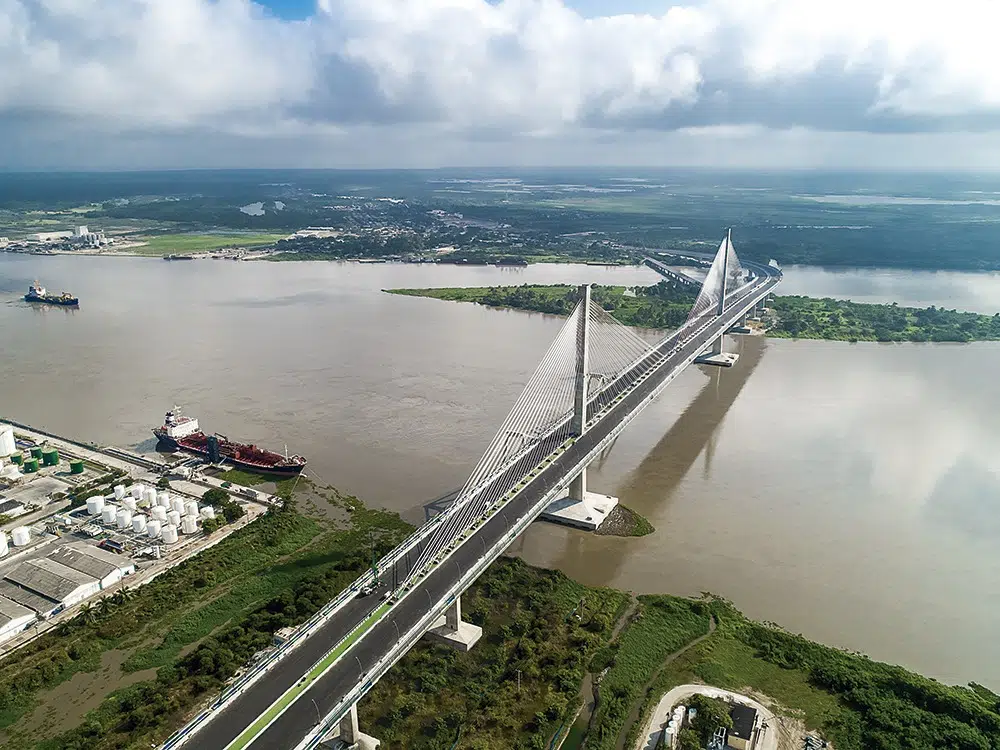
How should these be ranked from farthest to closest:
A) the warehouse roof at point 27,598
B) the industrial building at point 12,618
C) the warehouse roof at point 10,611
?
the warehouse roof at point 27,598, the warehouse roof at point 10,611, the industrial building at point 12,618

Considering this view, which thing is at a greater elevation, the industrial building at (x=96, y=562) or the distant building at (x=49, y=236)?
the distant building at (x=49, y=236)

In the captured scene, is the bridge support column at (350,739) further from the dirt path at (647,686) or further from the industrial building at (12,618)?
the industrial building at (12,618)

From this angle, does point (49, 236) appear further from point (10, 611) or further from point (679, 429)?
point (679, 429)

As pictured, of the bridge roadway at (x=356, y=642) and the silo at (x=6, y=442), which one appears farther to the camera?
the silo at (x=6, y=442)

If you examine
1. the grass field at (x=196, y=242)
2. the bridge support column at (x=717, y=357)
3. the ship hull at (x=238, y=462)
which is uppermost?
the grass field at (x=196, y=242)

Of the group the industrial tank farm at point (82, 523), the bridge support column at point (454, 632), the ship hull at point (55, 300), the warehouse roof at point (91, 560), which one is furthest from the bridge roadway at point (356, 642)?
the ship hull at point (55, 300)

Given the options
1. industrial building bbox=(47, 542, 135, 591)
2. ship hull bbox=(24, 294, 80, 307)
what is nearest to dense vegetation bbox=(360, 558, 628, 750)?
industrial building bbox=(47, 542, 135, 591)

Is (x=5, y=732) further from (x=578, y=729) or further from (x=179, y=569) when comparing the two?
(x=578, y=729)
